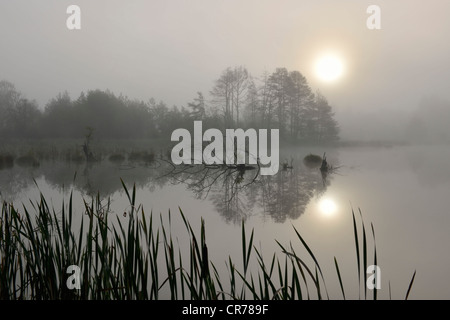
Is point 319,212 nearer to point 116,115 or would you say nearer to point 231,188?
point 231,188

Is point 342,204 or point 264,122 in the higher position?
point 264,122

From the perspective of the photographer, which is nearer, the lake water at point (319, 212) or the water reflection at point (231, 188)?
the lake water at point (319, 212)

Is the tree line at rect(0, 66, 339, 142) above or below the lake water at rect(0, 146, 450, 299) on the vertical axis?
above

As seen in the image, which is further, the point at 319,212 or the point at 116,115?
the point at 116,115

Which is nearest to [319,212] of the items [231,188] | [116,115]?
[231,188]

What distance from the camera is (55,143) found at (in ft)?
57.3

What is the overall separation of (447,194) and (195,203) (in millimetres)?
7127

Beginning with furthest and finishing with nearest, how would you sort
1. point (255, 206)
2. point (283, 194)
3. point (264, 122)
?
1. point (264, 122)
2. point (283, 194)
3. point (255, 206)

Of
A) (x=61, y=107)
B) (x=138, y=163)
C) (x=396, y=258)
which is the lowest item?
(x=396, y=258)

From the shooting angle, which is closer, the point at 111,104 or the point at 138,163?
the point at 111,104

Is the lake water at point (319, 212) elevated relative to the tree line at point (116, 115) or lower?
lower

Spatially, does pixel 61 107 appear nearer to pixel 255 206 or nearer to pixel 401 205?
pixel 255 206

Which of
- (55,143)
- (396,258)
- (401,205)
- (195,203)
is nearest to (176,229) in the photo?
(195,203)

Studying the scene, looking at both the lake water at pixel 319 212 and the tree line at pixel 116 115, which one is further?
the tree line at pixel 116 115
